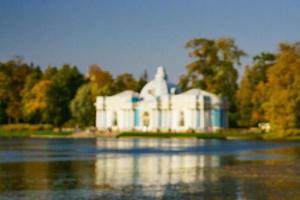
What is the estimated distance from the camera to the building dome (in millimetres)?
107000

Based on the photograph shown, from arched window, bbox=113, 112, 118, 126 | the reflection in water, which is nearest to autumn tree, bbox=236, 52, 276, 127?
arched window, bbox=113, 112, 118, 126

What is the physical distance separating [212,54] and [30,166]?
241 ft

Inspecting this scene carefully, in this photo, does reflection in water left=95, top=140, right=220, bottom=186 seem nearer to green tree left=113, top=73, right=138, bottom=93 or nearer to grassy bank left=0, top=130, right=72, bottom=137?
grassy bank left=0, top=130, right=72, bottom=137

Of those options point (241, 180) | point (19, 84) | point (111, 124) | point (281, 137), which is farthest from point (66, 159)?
point (19, 84)

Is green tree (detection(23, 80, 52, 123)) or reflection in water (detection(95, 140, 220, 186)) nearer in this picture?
reflection in water (detection(95, 140, 220, 186))

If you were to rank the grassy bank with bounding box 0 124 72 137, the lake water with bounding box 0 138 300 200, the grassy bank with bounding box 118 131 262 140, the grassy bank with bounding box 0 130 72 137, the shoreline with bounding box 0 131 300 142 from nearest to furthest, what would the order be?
the lake water with bounding box 0 138 300 200 < the shoreline with bounding box 0 131 300 142 < the grassy bank with bounding box 118 131 262 140 < the grassy bank with bounding box 0 130 72 137 < the grassy bank with bounding box 0 124 72 137

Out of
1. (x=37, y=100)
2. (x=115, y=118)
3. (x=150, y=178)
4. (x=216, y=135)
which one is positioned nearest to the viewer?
(x=150, y=178)

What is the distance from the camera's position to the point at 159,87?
107812mm

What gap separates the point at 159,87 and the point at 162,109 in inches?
246

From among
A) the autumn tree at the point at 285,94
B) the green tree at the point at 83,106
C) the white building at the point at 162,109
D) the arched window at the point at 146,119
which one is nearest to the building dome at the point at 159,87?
the white building at the point at 162,109

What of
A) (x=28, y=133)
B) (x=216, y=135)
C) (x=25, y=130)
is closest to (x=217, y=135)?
(x=216, y=135)

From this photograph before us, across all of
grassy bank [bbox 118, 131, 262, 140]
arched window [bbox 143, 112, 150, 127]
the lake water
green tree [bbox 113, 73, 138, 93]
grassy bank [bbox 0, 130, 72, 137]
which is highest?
green tree [bbox 113, 73, 138, 93]

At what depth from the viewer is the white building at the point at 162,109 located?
99062 mm

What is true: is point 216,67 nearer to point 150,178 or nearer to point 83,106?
point 83,106
